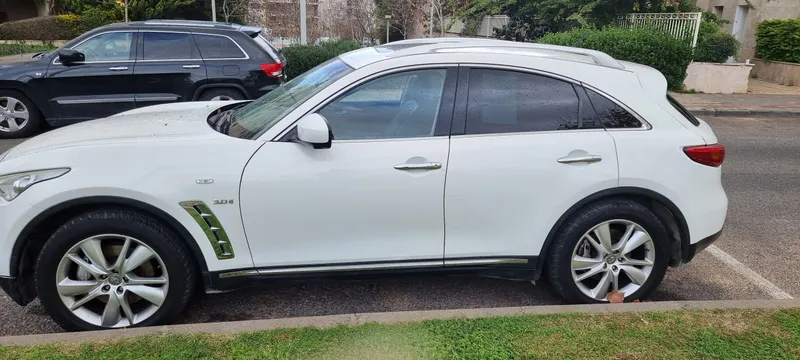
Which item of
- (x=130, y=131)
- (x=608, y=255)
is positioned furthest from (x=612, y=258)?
(x=130, y=131)

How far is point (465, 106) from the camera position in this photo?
3.56 meters

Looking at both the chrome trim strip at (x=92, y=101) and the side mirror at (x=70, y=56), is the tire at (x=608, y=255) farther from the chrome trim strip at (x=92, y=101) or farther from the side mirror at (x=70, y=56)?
the side mirror at (x=70, y=56)

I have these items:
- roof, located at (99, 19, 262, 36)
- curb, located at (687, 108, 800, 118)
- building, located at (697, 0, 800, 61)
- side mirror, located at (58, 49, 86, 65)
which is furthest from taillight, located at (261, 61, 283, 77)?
building, located at (697, 0, 800, 61)

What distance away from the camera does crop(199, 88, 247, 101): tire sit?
28.6 feet

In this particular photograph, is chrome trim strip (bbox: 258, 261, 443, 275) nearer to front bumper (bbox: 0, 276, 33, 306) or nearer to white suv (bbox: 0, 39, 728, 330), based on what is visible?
white suv (bbox: 0, 39, 728, 330)

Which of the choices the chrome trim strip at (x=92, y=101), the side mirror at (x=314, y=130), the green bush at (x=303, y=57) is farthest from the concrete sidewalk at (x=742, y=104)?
the side mirror at (x=314, y=130)

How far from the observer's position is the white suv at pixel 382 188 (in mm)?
3207

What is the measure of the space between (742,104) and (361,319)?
13460 mm

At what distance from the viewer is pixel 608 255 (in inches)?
145

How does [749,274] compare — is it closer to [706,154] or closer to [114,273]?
[706,154]

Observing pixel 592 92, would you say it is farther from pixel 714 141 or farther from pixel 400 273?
pixel 400 273

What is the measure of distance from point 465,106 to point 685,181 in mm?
1448

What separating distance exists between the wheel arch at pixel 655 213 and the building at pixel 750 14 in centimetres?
1847

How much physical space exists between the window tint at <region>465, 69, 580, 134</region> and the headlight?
92.7 inches
